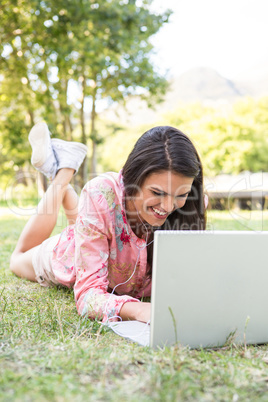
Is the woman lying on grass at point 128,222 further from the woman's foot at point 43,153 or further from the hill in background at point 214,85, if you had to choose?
the hill in background at point 214,85

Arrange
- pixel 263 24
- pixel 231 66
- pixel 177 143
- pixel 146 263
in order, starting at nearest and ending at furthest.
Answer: pixel 177 143 → pixel 146 263 → pixel 263 24 → pixel 231 66

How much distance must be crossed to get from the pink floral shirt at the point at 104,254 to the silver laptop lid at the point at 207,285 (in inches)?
18.7

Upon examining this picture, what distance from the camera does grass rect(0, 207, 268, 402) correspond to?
1.12 metres

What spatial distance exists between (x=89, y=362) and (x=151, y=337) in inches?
9.4

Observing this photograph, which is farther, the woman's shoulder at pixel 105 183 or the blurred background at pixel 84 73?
the blurred background at pixel 84 73

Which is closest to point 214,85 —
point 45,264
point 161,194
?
point 45,264

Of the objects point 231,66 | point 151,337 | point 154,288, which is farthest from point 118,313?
point 231,66

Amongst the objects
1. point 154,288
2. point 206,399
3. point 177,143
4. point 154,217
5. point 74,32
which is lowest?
point 206,399

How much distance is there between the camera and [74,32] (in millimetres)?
9070

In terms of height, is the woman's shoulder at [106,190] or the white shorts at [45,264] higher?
the woman's shoulder at [106,190]

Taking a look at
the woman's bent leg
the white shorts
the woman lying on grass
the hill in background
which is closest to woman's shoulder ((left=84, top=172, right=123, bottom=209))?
the woman lying on grass

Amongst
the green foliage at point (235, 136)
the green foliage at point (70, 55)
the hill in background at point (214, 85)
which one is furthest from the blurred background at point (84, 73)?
the hill in background at point (214, 85)

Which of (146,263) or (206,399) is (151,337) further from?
(146,263)

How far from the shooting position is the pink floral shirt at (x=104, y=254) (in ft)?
6.28
